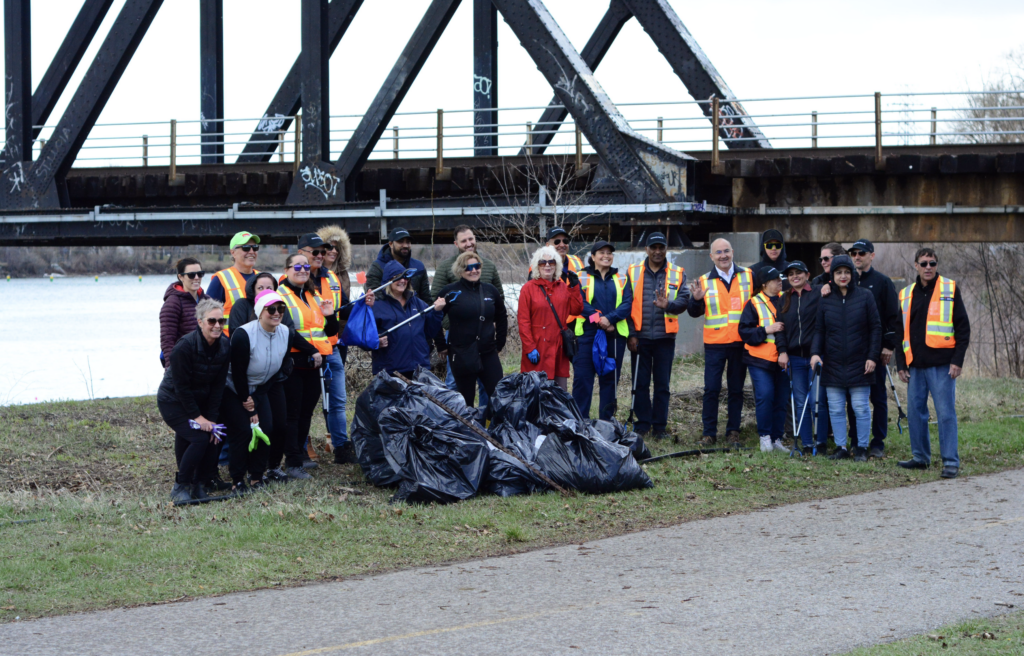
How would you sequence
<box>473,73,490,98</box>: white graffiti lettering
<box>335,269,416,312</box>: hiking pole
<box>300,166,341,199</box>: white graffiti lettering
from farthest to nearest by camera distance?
<box>473,73,490,98</box>: white graffiti lettering
<box>300,166,341,199</box>: white graffiti lettering
<box>335,269,416,312</box>: hiking pole

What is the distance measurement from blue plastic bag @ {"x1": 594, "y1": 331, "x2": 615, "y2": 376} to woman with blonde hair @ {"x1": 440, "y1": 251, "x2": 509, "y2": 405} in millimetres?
1045

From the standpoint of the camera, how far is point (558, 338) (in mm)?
9953

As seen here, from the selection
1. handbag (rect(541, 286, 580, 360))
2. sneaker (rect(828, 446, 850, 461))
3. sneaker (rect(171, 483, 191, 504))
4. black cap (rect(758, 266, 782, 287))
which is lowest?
sneaker (rect(171, 483, 191, 504))

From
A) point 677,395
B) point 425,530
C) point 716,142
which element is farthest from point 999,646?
point 716,142

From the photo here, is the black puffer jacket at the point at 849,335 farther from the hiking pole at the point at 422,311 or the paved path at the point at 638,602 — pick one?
the hiking pole at the point at 422,311

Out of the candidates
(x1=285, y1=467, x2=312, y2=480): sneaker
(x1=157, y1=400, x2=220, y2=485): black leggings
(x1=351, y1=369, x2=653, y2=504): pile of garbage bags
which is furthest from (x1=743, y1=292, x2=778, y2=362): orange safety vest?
(x1=157, y1=400, x2=220, y2=485): black leggings

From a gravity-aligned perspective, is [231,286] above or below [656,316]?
above

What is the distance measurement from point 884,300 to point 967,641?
17.8ft

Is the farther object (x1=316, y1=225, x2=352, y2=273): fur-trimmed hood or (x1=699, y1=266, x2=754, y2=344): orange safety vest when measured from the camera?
(x1=699, y1=266, x2=754, y2=344): orange safety vest

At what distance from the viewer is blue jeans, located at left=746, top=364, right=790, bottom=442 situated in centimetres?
985

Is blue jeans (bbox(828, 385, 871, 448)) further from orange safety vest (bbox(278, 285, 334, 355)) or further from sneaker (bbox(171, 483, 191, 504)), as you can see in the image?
sneaker (bbox(171, 483, 191, 504))

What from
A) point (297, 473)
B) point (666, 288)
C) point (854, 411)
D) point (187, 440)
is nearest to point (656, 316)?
point (666, 288)

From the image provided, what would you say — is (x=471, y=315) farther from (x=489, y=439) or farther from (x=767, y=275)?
(x=767, y=275)

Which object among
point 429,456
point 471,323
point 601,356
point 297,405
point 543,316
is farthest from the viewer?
point 601,356
